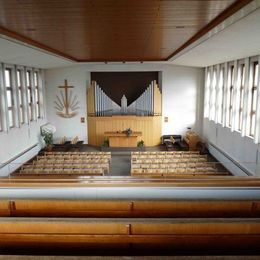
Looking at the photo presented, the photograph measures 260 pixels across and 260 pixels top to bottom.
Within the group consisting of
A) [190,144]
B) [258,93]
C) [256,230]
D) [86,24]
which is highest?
[86,24]

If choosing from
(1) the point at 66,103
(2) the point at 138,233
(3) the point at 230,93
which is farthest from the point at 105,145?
(2) the point at 138,233

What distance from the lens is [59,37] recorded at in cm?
697

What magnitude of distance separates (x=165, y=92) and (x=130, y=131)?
3320mm

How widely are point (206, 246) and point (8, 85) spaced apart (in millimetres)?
11521

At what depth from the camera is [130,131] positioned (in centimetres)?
1573

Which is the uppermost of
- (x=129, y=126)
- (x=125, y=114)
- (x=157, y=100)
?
(x=157, y=100)

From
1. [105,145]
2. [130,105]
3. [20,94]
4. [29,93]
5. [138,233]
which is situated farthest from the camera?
[130,105]

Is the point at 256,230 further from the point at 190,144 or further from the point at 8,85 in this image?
the point at 190,144

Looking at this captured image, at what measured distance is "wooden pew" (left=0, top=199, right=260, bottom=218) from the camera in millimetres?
3523

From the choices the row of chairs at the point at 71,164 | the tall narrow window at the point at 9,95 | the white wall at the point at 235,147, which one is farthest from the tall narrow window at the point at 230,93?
the tall narrow window at the point at 9,95

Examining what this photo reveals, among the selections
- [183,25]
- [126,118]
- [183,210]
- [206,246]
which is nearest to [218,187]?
[183,210]

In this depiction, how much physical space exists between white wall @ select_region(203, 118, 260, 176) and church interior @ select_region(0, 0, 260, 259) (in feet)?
0.20

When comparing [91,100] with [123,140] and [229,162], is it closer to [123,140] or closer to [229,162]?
[123,140]

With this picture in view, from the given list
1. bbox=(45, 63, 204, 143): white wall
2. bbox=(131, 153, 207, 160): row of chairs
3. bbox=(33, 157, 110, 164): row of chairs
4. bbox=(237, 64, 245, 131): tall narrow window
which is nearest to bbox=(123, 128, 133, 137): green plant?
bbox=(45, 63, 204, 143): white wall
